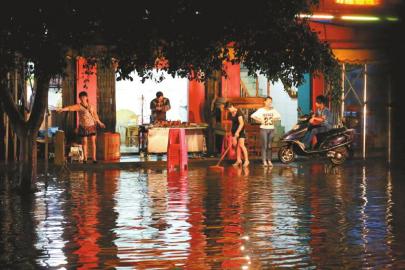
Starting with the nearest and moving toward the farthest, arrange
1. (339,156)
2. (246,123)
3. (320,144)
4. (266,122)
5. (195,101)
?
(266,122) < (339,156) < (320,144) < (246,123) < (195,101)

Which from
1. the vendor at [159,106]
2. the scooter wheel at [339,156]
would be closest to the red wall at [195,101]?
the vendor at [159,106]

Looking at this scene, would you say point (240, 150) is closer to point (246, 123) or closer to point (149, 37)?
point (246, 123)

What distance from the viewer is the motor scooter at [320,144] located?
81.5ft

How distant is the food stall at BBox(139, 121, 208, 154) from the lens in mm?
26203

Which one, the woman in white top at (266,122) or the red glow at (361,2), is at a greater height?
the red glow at (361,2)

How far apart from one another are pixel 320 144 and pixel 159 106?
4.84 m

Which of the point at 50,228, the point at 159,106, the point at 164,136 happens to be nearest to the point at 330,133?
the point at 164,136

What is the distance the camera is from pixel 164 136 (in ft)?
86.8

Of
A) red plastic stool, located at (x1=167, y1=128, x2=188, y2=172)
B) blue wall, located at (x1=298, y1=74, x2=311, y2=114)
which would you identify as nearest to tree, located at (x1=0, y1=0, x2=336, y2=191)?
red plastic stool, located at (x1=167, y1=128, x2=188, y2=172)

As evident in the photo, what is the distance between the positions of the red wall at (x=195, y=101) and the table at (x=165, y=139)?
81cm

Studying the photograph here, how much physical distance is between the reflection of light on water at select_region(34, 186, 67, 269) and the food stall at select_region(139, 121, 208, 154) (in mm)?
9355

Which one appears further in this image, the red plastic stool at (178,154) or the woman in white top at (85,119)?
the woman in white top at (85,119)

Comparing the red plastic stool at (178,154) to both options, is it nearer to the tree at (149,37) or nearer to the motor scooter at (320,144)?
the motor scooter at (320,144)

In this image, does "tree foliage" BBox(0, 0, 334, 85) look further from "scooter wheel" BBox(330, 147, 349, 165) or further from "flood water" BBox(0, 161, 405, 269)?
"scooter wheel" BBox(330, 147, 349, 165)
